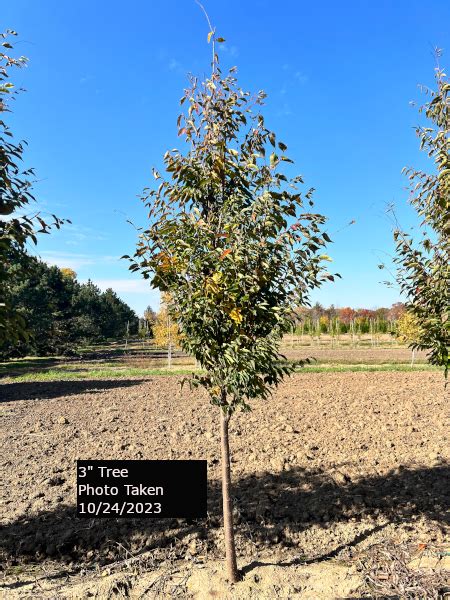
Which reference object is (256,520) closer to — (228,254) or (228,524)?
(228,524)

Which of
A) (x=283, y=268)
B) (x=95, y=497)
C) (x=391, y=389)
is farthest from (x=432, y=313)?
(x=391, y=389)

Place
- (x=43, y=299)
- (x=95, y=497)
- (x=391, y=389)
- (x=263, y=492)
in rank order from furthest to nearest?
(x=43, y=299)
(x=391, y=389)
(x=263, y=492)
(x=95, y=497)

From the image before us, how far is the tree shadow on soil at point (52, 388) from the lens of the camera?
18.9 metres

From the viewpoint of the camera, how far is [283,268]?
4984mm

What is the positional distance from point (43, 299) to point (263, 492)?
137 ft

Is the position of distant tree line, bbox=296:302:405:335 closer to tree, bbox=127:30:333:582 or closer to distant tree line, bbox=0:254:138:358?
distant tree line, bbox=0:254:138:358

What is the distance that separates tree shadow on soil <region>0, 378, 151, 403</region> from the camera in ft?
62.1

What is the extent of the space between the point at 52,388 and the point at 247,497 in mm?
16607

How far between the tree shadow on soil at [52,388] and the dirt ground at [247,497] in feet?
14.4

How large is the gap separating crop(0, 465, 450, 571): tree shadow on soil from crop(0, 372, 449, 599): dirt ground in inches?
0.9

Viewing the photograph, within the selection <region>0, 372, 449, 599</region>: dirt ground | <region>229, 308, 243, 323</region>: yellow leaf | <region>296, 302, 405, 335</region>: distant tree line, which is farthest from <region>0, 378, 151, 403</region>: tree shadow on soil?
<region>296, 302, 405, 335</region>: distant tree line

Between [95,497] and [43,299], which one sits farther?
[43,299]

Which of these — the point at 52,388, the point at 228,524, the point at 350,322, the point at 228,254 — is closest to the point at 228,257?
the point at 228,254

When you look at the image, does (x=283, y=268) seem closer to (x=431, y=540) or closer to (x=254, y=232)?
(x=254, y=232)
